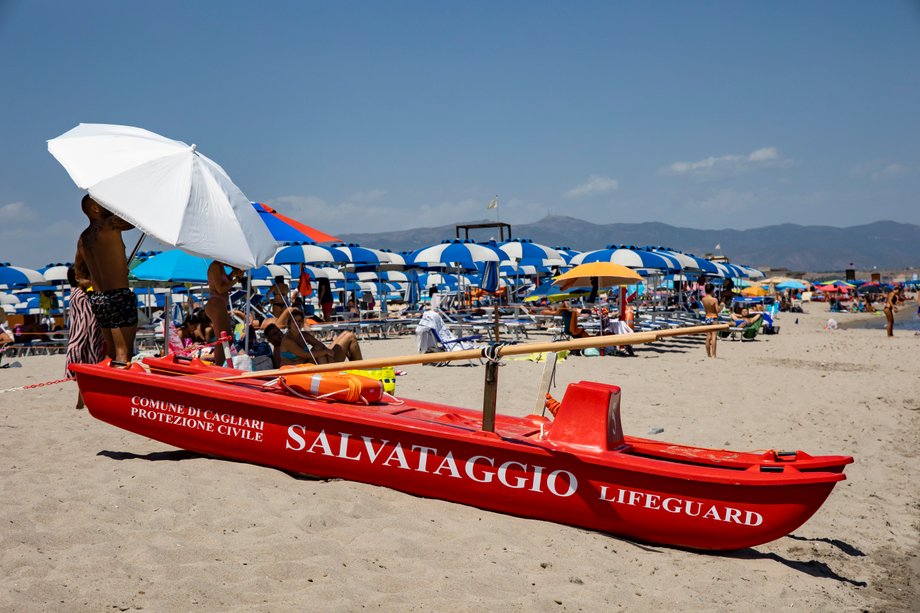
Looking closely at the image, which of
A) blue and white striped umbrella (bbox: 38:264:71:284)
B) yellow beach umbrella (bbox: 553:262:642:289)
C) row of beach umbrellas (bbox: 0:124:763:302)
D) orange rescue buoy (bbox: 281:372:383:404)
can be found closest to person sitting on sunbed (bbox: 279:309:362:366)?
row of beach umbrellas (bbox: 0:124:763:302)

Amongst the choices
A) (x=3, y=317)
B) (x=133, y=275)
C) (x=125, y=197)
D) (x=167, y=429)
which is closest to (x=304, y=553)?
(x=167, y=429)

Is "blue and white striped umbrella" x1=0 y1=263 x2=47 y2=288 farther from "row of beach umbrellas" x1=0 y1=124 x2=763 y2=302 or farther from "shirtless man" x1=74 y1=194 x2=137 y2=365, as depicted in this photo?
"row of beach umbrellas" x1=0 y1=124 x2=763 y2=302

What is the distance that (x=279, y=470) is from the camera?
Answer: 15.5 feet

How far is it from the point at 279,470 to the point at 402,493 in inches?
36.2

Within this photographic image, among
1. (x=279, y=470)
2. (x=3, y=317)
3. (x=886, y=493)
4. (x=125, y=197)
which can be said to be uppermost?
(x=125, y=197)

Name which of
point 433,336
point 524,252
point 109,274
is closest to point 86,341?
point 109,274

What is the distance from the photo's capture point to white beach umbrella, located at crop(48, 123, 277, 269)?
5012 mm

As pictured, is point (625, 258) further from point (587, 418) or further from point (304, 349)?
point (587, 418)

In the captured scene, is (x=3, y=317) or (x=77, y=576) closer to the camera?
(x=77, y=576)

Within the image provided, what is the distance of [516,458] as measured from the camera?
4.01m

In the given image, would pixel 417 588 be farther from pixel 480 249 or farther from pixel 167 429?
pixel 480 249

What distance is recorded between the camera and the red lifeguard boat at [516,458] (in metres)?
3.73

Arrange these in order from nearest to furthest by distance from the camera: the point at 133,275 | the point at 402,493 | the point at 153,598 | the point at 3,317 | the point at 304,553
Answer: the point at 153,598 → the point at 304,553 → the point at 402,493 → the point at 133,275 → the point at 3,317

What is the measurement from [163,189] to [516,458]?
3.31 meters
